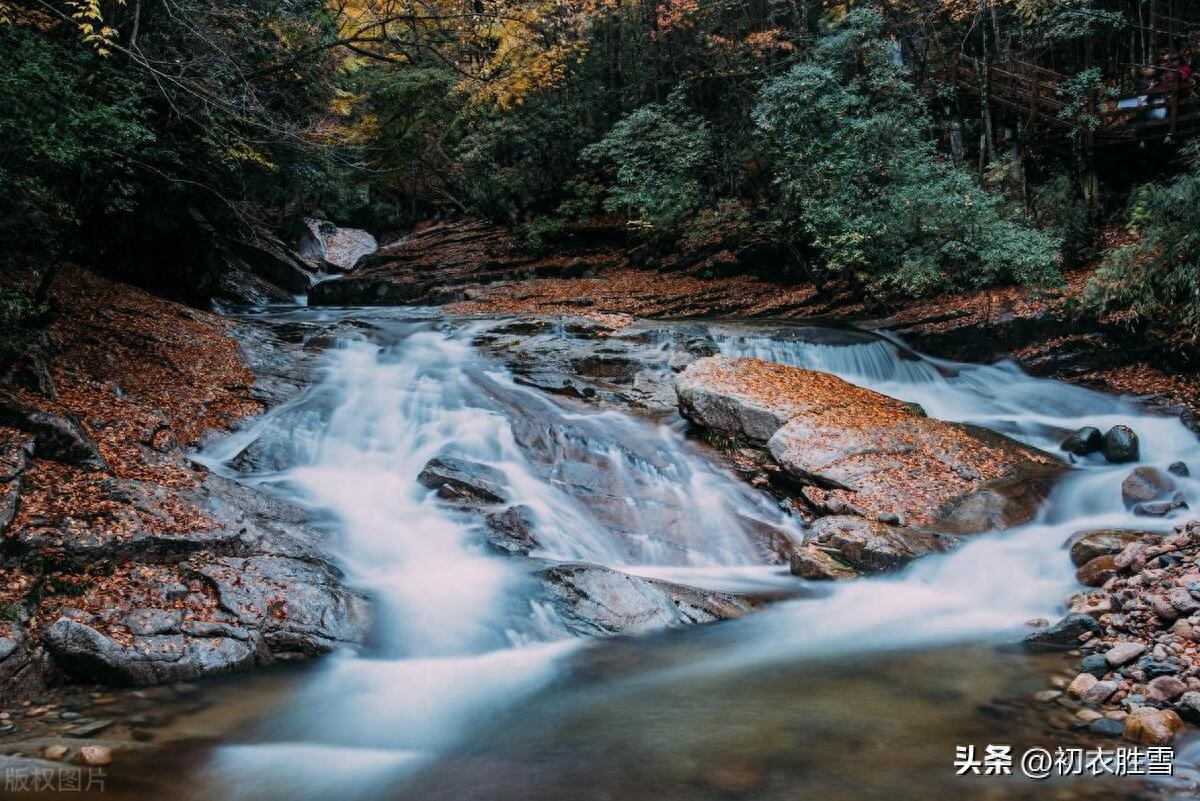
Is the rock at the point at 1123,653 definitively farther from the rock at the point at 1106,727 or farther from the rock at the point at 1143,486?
the rock at the point at 1143,486

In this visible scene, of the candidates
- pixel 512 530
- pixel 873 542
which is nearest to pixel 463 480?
pixel 512 530

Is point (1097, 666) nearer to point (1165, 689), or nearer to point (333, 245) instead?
point (1165, 689)

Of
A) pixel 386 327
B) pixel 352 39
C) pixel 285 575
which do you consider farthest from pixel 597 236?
pixel 285 575

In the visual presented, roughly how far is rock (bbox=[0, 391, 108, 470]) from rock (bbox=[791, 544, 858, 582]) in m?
7.03

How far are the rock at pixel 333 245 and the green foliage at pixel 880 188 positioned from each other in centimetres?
1801

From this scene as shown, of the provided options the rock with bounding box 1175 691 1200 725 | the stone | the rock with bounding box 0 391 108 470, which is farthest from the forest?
the rock with bounding box 1175 691 1200 725

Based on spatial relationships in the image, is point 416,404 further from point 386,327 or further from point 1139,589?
point 1139,589

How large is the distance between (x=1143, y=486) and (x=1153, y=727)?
5.58 metres

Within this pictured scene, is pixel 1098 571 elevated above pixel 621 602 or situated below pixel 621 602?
below

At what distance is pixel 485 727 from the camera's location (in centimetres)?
481

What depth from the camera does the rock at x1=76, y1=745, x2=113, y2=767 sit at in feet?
12.2

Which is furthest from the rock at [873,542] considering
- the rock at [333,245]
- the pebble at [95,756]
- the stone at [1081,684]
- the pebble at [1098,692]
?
the rock at [333,245]

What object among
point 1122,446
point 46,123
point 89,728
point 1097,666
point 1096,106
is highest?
point 1096,106

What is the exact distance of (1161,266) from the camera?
10078 mm
